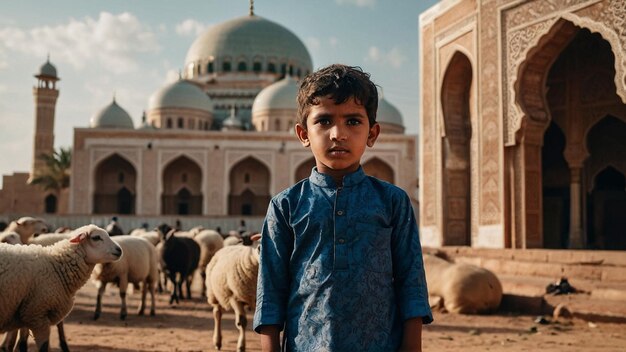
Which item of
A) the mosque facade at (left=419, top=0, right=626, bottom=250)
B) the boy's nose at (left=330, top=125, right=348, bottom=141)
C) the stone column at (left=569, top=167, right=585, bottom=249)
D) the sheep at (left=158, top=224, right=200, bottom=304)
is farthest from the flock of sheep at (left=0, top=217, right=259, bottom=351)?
the stone column at (left=569, top=167, right=585, bottom=249)

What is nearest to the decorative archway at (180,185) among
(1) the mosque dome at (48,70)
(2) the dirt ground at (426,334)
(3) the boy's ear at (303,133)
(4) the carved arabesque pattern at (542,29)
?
(1) the mosque dome at (48,70)

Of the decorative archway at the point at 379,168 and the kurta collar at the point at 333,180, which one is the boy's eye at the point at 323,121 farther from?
the decorative archway at the point at 379,168

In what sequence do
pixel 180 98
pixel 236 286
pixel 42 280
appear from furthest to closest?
pixel 180 98
pixel 236 286
pixel 42 280

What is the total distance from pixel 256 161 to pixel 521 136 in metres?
22.7

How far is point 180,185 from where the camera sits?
3183 centimetres

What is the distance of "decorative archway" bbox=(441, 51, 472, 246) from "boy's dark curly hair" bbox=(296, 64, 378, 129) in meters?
11.3

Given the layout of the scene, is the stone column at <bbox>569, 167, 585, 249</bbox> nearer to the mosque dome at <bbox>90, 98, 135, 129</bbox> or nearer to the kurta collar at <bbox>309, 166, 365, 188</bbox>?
the kurta collar at <bbox>309, 166, 365, 188</bbox>

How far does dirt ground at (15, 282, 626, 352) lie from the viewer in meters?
5.27

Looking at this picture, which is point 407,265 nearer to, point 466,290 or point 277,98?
point 466,290

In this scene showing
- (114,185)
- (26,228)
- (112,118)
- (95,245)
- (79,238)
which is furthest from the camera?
(112,118)

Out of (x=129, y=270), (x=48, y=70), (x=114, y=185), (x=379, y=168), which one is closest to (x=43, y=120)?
(x=48, y=70)

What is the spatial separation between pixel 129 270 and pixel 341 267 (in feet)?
20.5

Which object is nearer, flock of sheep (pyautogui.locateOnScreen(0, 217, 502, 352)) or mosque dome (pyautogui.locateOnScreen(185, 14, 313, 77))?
flock of sheep (pyautogui.locateOnScreen(0, 217, 502, 352))

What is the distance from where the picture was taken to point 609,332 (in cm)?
605
